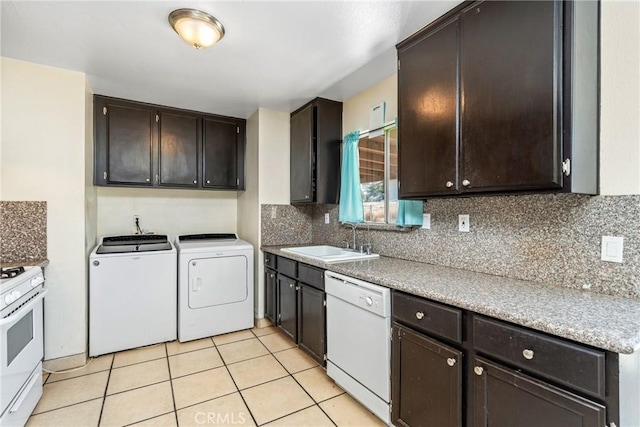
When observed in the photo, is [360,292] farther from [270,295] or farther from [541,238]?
[270,295]

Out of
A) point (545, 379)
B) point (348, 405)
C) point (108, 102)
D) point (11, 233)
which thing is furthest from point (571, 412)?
point (108, 102)

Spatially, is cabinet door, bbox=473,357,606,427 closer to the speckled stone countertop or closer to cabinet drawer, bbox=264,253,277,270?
the speckled stone countertop

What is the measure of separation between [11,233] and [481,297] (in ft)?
10.3

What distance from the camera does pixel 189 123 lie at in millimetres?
3367

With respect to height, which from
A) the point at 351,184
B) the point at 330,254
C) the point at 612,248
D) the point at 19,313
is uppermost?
the point at 351,184

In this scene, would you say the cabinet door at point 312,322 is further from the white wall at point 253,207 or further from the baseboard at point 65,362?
the baseboard at point 65,362

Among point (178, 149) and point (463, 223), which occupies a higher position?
point (178, 149)

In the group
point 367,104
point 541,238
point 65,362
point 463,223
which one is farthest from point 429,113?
point 65,362

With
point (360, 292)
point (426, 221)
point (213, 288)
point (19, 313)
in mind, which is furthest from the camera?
point (213, 288)

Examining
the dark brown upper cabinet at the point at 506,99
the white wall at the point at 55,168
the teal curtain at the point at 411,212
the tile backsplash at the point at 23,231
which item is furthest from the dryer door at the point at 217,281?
the dark brown upper cabinet at the point at 506,99

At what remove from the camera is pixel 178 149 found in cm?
332

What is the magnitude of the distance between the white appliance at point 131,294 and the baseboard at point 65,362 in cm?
13

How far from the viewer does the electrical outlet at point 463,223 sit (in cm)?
195

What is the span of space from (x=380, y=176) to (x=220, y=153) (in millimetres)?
1892
